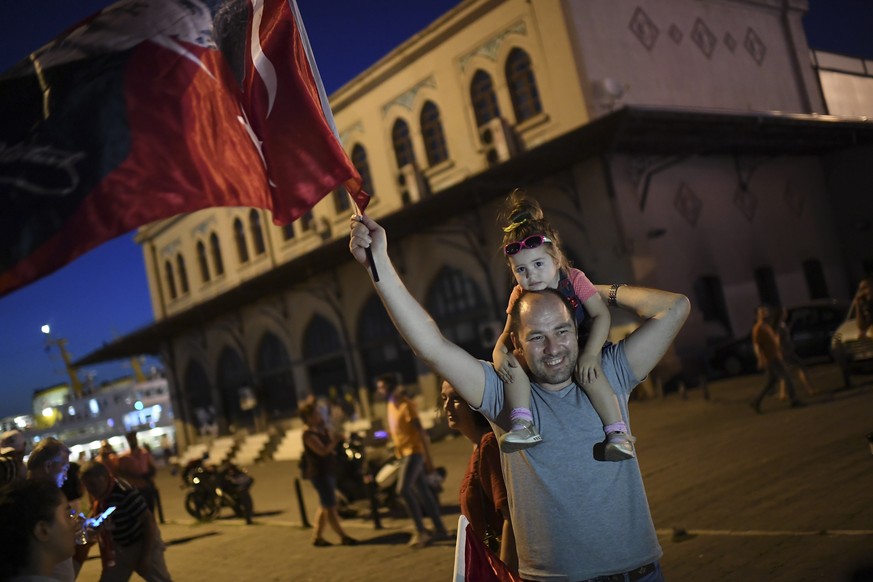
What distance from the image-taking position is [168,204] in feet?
13.0

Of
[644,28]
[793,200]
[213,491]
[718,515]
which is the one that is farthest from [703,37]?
[718,515]

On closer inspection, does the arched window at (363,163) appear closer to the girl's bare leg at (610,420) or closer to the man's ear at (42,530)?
the man's ear at (42,530)

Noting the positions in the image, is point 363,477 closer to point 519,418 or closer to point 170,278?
point 519,418

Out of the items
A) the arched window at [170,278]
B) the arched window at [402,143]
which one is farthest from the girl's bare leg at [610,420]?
the arched window at [170,278]

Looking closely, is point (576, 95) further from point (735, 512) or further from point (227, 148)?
point (227, 148)

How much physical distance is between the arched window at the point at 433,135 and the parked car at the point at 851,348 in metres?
14.0

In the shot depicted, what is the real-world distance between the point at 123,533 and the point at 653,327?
5245 millimetres

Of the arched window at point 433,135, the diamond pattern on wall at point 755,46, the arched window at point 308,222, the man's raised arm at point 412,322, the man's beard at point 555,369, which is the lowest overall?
the man's beard at point 555,369

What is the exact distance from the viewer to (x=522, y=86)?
922 inches

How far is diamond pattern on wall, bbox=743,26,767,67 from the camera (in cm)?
2757

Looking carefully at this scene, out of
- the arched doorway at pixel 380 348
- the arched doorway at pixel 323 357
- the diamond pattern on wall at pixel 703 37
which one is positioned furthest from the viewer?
the arched doorway at pixel 323 357

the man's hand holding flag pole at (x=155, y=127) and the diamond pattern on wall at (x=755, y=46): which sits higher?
the diamond pattern on wall at (x=755, y=46)

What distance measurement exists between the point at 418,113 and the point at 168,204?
2302 cm

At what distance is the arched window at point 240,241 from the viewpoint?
35219 millimetres
